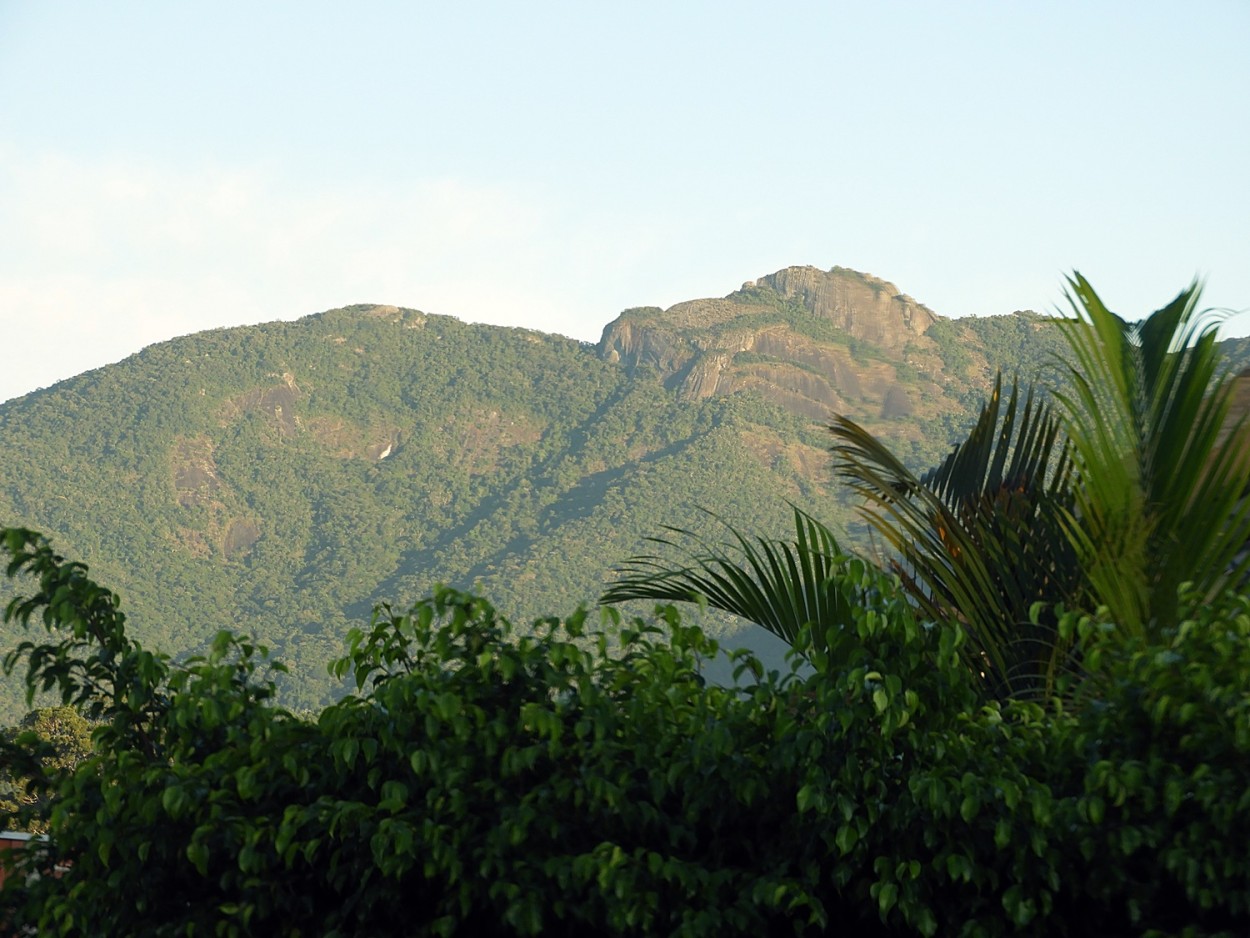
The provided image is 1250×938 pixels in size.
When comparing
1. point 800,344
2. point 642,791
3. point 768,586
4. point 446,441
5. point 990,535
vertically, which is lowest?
point 642,791

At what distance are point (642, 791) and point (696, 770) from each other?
0.43 feet

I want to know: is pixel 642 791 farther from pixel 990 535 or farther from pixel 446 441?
pixel 446 441

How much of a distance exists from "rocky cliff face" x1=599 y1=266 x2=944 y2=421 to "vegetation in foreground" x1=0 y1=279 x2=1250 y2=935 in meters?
129

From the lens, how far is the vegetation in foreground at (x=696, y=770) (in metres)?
2.89

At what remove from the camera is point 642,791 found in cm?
314

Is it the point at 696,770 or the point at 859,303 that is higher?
the point at 859,303

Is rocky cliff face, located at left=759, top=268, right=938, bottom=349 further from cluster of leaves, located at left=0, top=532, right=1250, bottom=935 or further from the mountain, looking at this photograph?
cluster of leaves, located at left=0, top=532, right=1250, bottom=935

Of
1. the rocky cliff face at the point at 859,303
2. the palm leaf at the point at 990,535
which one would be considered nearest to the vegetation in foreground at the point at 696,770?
the palm leaf at the point at 990,535

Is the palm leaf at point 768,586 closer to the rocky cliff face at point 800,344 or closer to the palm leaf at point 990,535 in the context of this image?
the palm leaf at point 990,535

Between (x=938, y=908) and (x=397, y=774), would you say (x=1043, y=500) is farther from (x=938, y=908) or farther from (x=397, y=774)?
(x=397, y=774)

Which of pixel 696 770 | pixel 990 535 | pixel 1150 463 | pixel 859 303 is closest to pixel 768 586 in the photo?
pixel 990 535

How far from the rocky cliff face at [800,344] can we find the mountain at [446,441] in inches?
11.5

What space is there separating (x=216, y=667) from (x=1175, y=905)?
2072 millimetres

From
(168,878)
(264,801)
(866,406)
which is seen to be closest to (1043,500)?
(264,801)
